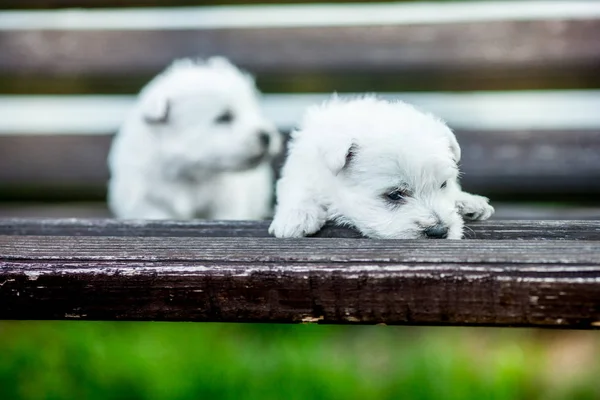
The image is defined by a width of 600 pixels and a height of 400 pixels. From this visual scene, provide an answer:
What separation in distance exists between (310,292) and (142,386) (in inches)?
67.2

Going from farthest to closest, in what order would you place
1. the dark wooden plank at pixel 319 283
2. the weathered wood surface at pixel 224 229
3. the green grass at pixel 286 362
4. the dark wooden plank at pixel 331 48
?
1. the dark wooden plank at pixel 331 48
2. the green grass at pixel 286 362
3. the weathered wood surface at pixel 224 229
4. the dark wooden plank at pixel 319 283

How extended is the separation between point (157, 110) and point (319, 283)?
1802mm

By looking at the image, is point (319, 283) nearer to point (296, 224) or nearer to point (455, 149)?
point (296, 224)

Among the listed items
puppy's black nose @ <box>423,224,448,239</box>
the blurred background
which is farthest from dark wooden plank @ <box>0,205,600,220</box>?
puppy's black nose @ <box>423,224,448,239</box>

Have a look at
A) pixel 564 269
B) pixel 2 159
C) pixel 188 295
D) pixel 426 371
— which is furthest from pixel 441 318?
pixel 2 159

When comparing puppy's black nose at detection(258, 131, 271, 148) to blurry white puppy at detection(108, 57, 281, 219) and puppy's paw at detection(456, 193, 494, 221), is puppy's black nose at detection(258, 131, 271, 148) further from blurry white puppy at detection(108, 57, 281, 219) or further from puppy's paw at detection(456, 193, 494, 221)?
puppy's paw at detection(456, 193, 494, 221)

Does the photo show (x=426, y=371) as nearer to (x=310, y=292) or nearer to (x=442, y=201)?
(x=442, y=201)

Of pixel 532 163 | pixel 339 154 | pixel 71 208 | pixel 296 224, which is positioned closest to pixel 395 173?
pixel 339 154

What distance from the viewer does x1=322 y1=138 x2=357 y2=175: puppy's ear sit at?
6.69ft

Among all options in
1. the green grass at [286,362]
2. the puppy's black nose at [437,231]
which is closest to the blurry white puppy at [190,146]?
the green grass at [286,362]

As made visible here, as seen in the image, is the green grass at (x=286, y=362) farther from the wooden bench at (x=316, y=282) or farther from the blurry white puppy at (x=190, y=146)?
the wooden bench at (x=316, y=282)

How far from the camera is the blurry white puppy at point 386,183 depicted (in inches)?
78.1

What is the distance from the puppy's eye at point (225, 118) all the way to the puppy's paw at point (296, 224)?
3.96ft

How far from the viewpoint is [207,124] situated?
3.21 metres
